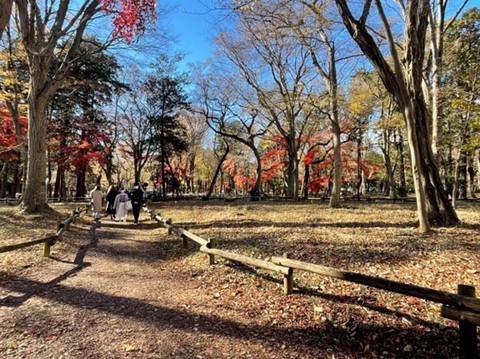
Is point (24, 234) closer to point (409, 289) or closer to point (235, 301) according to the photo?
point (235, 301)

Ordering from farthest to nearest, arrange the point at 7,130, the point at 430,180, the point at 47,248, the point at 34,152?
the point at 7,130 → the point at 34,152 → the point at 430,180 → the point at 47,248

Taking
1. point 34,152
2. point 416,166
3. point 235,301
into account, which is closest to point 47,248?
point 235,301

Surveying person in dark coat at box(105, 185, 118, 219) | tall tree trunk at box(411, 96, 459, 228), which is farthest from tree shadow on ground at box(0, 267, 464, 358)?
person in dark coat at box(105, 185, 118, 219)

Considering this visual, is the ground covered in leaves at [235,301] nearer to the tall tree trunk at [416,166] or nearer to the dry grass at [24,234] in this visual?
the dry grass at [24,234]

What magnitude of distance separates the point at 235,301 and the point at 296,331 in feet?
4.11

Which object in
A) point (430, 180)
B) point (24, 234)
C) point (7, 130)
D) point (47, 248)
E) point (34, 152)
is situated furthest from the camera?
point (7, 130)

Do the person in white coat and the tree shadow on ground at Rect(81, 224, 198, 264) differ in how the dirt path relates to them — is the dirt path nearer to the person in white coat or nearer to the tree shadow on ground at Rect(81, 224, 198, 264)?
the tree shadow on ground at Rect(81, 224, 198, 264)

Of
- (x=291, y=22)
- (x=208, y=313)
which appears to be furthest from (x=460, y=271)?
(x=291, y=22)

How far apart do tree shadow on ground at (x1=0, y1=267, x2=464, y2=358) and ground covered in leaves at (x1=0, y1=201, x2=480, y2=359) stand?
0.05 ft

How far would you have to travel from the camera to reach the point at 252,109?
2481 centimetres

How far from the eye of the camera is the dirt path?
3660mm

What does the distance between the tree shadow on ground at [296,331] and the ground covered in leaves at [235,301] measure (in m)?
0.01

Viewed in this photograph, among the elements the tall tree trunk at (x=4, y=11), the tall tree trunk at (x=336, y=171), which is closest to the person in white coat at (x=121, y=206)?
the tall tree trunk at (x=336, y=171)

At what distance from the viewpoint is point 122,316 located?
14.8ft
